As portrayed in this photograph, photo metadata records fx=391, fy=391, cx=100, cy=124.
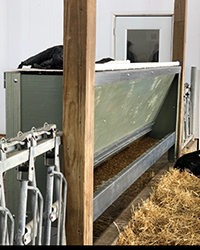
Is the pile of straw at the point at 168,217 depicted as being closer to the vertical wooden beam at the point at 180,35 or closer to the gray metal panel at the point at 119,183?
the gray metal panel at the point at 119,183

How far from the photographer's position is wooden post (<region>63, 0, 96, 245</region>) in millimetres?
1690

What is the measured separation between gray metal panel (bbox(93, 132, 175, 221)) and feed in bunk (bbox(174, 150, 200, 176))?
288 mm

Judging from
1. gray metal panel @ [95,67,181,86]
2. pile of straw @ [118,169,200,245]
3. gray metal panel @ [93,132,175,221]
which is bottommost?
pile of straw @ [118,169,200,245]

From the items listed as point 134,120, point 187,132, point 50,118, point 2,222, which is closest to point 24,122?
point 50,118

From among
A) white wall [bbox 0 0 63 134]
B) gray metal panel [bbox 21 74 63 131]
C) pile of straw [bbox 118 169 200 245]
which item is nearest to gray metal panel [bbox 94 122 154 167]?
pile of straw [bbox 118 169 200 245]

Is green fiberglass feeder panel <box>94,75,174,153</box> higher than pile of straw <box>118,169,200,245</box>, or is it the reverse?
green fiberglass feeder panel <box>94,75,174,153</box>

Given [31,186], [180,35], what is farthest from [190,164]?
[31,186]

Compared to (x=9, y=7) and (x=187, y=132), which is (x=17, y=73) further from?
(x=9, y=7)

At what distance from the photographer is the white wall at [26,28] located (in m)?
5.80

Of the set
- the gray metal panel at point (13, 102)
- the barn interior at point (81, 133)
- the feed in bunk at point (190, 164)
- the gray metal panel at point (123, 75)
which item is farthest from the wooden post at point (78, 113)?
the feed in bunk at point (190, 164)

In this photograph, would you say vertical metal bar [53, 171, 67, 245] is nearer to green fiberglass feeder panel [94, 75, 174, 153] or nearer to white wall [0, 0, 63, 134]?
green fiberglass feeder panel [94, 75, 174, 153]

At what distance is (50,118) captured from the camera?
6.48ft

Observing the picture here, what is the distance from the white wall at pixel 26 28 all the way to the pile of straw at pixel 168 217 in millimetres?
3344

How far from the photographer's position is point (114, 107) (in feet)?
8.44
